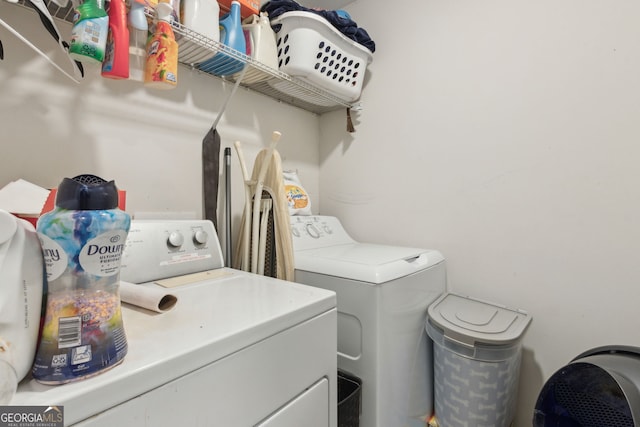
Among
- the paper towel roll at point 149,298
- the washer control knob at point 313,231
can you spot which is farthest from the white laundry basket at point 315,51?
the paper towel roll at point 149,298

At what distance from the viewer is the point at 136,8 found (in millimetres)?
972

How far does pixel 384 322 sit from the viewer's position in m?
1.07

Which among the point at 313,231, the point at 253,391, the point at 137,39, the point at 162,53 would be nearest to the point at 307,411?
the point at 253,391

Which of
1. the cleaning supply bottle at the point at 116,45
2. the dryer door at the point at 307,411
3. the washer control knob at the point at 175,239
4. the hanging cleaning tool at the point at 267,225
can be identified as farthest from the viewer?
the hanging cleaning tool at the point at 267,225

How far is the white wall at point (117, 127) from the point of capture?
3.18ft

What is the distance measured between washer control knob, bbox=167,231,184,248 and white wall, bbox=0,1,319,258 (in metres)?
0.23

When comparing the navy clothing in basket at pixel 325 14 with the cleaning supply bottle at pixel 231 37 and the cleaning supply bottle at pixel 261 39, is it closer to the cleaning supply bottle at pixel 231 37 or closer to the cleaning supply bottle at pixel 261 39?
the cleaning supply bottle at pixel 261 39

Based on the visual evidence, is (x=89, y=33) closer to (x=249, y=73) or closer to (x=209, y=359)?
(x=249, y=73)

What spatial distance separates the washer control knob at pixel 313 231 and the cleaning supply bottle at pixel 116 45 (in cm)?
100

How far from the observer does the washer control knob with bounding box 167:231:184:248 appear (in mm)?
1036

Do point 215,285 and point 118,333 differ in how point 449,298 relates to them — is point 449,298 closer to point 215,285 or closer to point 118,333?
point 215,285

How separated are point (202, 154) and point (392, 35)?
4.22 ft

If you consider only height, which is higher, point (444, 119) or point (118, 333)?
point (444, 119)

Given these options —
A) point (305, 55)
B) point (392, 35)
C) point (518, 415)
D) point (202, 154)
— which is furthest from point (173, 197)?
point (518, 415)
